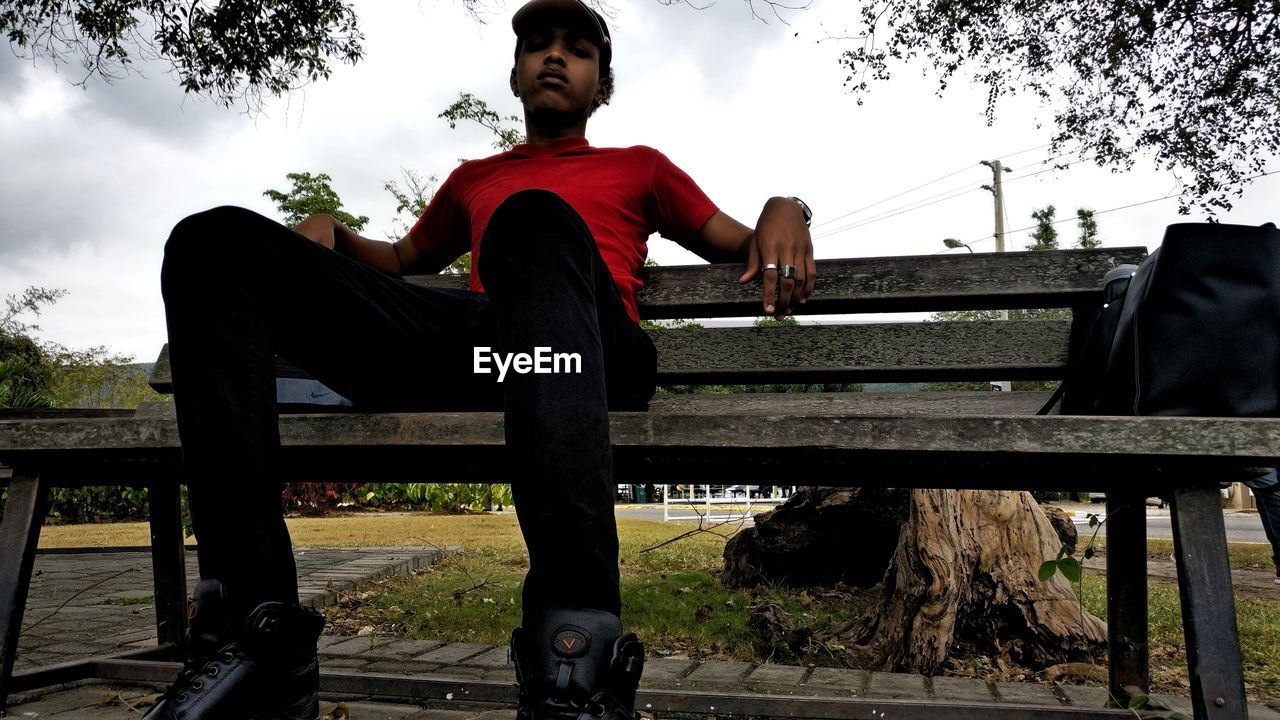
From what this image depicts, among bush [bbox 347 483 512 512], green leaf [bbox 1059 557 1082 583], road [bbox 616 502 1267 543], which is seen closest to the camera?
green leaf [bbox 1059 557 1082 583]

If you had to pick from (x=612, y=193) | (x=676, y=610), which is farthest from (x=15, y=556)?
(x=676, y=610)

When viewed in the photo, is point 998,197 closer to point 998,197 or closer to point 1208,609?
point 998,197

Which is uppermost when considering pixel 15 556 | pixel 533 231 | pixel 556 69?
pixel 556 69

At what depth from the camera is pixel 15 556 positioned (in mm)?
1840

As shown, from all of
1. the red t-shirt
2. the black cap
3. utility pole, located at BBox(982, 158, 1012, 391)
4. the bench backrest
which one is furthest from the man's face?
utility pole, located at BBox(982, 158, 1012, 391)

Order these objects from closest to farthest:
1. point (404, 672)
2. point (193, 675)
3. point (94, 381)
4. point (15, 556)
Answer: point (193, 675)
point (15, 556)
point (404, 672)
point (94, 381)

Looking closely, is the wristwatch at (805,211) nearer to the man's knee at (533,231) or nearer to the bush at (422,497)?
the man's knee at (533,231)

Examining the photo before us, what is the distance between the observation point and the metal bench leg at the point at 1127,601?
7.00ft

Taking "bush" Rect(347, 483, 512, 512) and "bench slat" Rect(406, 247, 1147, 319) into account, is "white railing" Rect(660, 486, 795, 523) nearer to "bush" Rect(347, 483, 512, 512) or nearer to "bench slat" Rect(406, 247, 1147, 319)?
"bench slat" Rect(406, 247, 1147, 319)

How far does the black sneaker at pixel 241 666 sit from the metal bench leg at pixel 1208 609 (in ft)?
4.66

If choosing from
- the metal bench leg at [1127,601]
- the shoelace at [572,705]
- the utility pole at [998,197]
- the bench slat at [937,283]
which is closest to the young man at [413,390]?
the shoelace at [572,705]

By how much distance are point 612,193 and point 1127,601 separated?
1662 mm

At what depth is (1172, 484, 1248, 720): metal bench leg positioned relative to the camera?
1.39 metres

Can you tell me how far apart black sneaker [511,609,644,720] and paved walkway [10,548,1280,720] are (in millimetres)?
1061
